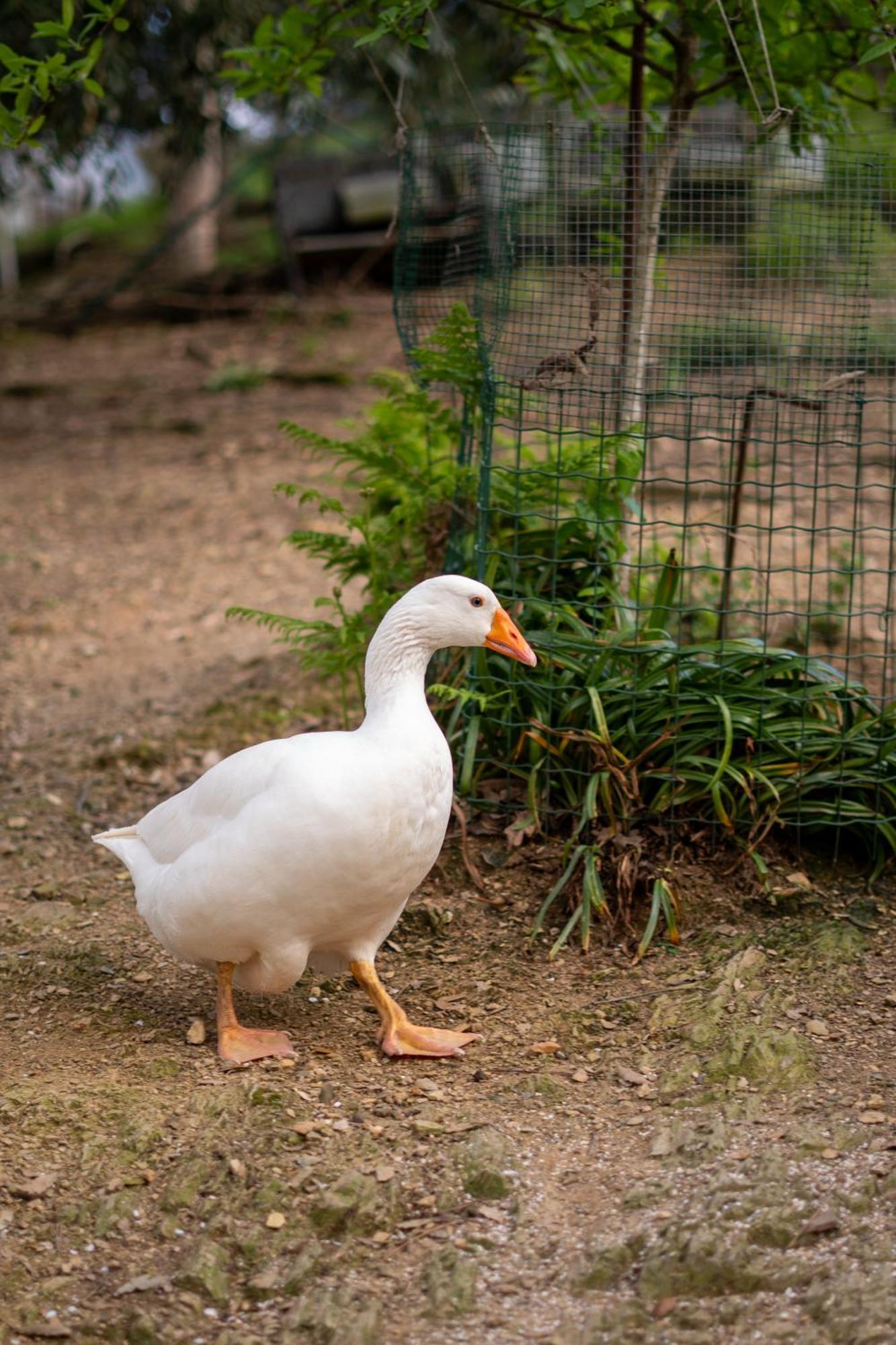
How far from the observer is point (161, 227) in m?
18.9

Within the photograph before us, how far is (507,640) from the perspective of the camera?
3916mm

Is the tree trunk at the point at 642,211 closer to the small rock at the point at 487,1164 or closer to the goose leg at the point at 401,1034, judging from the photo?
the goose leg at the point at 401,1034

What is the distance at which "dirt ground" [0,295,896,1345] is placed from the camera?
2957 millimetres

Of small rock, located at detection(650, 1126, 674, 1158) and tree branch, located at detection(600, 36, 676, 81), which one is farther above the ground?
tree branch, located at detection(600, 36, 676, 81)

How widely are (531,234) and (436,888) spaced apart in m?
2.30

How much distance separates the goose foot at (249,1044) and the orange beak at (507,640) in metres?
1.29

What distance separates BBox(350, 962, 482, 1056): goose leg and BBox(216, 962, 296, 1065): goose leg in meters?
0.27

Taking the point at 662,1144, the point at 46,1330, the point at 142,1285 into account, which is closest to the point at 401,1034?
the point at 662,1144

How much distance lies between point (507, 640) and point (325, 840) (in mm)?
838

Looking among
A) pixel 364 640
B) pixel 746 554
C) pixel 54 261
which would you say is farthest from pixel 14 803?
pixel 54 261

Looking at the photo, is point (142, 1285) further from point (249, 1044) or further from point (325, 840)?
point (325, 840)

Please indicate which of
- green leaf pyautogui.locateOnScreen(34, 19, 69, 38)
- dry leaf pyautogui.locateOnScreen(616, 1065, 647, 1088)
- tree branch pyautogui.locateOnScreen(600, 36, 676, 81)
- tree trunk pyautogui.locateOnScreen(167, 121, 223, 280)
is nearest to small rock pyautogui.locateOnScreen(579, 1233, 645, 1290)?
dry leaf pyautogui.locateOnScreen(616, 1065, 647, 1088)

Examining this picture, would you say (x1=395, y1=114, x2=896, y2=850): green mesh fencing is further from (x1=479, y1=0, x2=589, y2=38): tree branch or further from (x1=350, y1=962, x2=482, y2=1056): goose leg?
(x1=350, y1=962, x2=482, y2=1056): goose leg

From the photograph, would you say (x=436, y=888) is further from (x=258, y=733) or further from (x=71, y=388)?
(x=71, y=388)
